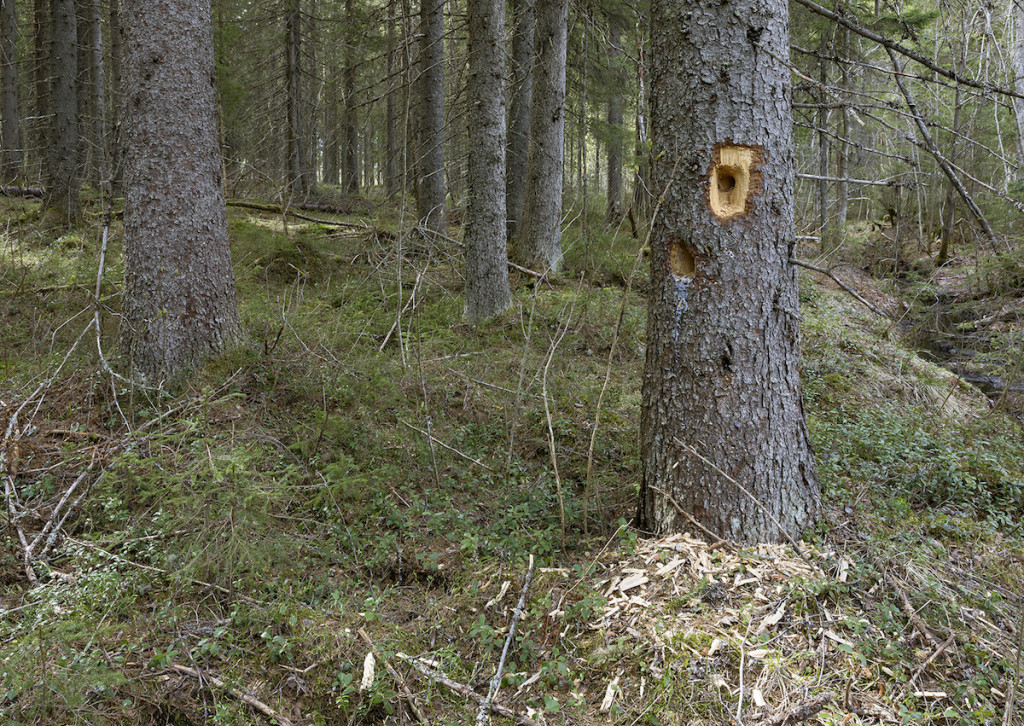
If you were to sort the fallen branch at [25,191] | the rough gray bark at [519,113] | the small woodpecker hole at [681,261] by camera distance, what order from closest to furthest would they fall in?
the small woodpecker hole at [681,261] → the rough gray bark at [519,113] → the fallen branch at [25,191]

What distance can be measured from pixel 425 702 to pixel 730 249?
8.31ft

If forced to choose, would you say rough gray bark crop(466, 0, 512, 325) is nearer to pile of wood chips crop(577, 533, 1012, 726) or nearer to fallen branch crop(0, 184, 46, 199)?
pile of wood chips crop(577, 533, 1012, 726)

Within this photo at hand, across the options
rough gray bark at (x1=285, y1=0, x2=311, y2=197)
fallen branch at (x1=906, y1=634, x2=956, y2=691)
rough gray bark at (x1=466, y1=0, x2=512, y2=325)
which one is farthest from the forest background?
rough gray bark at (x1=285, y1=0, x2=311, y2=197)

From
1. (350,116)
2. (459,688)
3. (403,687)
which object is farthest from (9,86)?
(459,688)

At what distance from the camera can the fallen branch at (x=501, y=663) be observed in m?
2.54

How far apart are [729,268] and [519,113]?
7.77 m

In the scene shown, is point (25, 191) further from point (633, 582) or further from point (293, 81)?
point (633, 582)

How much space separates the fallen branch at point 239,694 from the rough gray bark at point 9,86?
39.3 feet

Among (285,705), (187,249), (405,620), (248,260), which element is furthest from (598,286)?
(285,705)

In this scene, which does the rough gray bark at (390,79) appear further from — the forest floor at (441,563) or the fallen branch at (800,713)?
the fallen branch at (800,713)

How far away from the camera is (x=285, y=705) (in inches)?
104

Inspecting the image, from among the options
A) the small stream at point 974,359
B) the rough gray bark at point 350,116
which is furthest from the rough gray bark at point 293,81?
the small stream at point 974,359

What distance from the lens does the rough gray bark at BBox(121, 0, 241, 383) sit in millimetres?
4828

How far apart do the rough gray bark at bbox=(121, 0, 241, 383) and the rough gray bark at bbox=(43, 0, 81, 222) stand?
17.7ft
